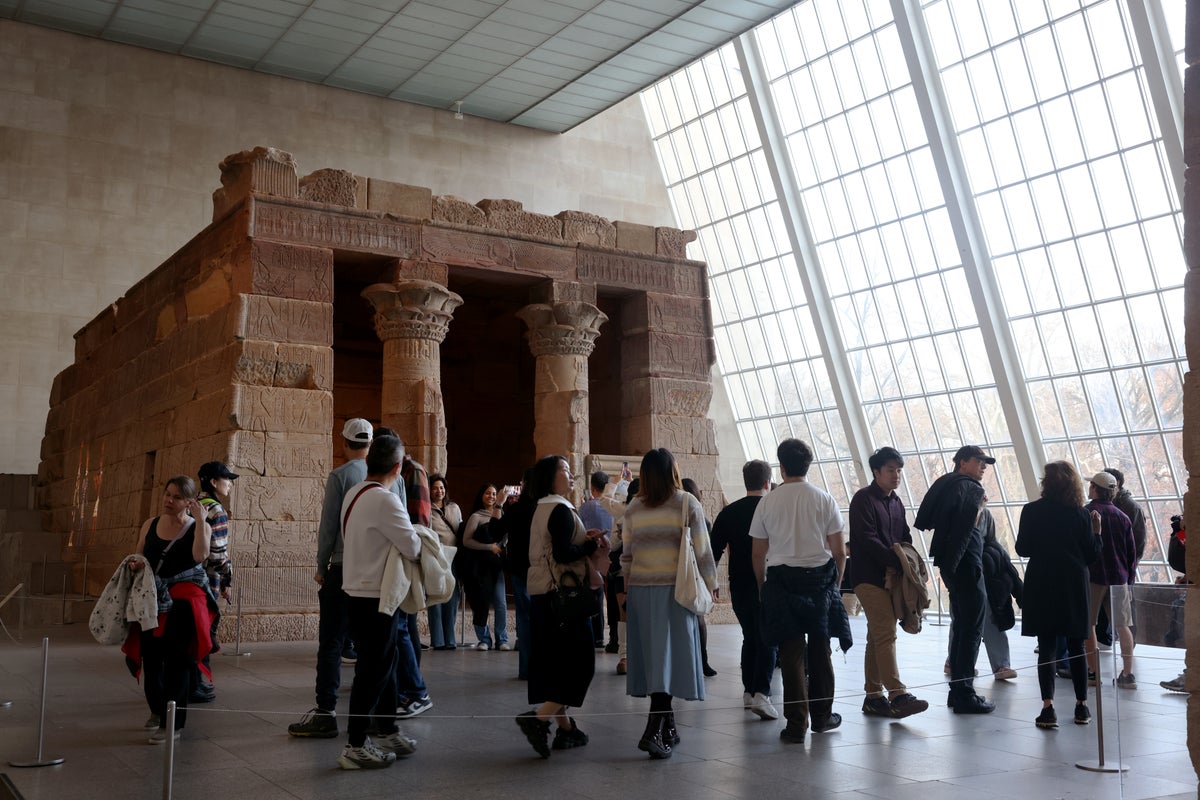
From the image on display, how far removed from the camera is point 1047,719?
664 cm

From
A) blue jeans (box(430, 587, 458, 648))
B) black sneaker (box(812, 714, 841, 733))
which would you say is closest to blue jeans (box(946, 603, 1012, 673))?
black sneaker (box(812, 714, 841, 733))

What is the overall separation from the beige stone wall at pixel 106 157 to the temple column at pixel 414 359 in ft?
35.3

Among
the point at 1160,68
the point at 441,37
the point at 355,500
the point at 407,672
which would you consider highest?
the point at 441,37

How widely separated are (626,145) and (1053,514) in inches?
932

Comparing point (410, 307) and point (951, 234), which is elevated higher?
point (951, 234)

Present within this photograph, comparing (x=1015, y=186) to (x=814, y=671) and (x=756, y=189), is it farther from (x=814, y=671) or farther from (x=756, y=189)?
(x=814, y=671)

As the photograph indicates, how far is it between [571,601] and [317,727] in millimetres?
1711

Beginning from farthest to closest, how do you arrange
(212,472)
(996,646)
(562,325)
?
(562,325) → (996,646) → (212,472)

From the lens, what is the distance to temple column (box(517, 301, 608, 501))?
559 inches

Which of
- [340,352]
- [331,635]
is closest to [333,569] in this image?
[331,635]

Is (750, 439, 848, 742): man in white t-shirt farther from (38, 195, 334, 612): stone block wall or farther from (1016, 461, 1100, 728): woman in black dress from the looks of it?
(38, 195, 334, 612): stone block wall

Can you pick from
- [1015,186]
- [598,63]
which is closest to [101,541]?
[598,63]

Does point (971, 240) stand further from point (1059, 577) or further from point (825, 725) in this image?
point (825, 725)

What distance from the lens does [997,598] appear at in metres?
8.16
